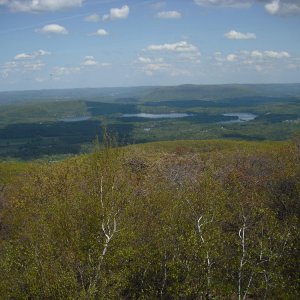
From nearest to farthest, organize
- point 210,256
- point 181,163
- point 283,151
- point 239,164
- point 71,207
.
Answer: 1. point 210,256
2. point 71,207
3. point 283,151
4. point 239,164
5. point 181,163

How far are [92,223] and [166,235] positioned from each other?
4564 millimetres

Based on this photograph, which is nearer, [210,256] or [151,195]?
[210,256]

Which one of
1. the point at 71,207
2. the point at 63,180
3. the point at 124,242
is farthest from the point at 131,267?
the point at 63,180

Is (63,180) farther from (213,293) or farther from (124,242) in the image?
(213,293)

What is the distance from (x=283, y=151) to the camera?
42312mm

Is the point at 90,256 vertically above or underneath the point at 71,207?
underneath

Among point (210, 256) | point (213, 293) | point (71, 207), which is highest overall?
point (71, 207)

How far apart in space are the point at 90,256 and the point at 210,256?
6.28m

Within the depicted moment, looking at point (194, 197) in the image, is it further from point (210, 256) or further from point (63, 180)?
point (63, 180)

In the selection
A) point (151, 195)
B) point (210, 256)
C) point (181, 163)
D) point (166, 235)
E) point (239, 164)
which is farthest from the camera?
point (181, 163)

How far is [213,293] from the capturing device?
19062 millimetres

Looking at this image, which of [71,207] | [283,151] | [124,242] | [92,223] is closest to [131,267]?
[124,242]

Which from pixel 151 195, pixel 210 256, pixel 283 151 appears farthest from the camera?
pixel 283 151

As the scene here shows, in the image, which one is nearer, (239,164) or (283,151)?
(283,151)
